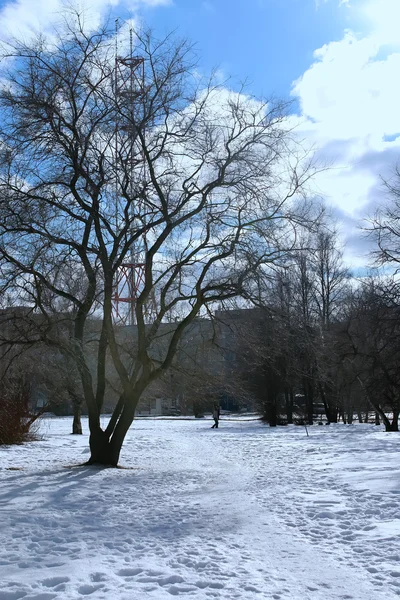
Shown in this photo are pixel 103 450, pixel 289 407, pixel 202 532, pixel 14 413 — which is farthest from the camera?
pixel 289 407

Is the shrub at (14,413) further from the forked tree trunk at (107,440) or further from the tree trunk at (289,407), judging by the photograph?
the tree trunk at (289,407)

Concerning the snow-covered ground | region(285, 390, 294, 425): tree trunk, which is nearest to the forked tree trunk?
the snow-covered ground

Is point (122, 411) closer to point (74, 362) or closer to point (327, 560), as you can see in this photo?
point (74, 362)

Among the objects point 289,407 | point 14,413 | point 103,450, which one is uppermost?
point 289,407

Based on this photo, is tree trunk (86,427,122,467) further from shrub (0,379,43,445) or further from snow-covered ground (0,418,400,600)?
shrub (0,379,43,445)

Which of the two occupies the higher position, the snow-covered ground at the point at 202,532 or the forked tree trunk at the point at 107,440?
the forked tree trunk at the point at 107,440

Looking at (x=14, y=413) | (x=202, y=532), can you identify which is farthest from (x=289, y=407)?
(x=202, y=532)

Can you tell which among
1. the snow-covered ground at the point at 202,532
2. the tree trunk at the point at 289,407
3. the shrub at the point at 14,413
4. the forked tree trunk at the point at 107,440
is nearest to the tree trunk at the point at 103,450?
the forked tree trunk at the point at 107,440

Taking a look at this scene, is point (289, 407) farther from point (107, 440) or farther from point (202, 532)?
point (202, 532)

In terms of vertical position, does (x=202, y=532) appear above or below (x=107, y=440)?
below

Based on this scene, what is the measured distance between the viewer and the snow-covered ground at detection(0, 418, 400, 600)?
5742 mm

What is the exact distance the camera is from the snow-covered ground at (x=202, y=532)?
5742 mm

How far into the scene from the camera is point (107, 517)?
30.7ft

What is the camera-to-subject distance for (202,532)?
8.16m
